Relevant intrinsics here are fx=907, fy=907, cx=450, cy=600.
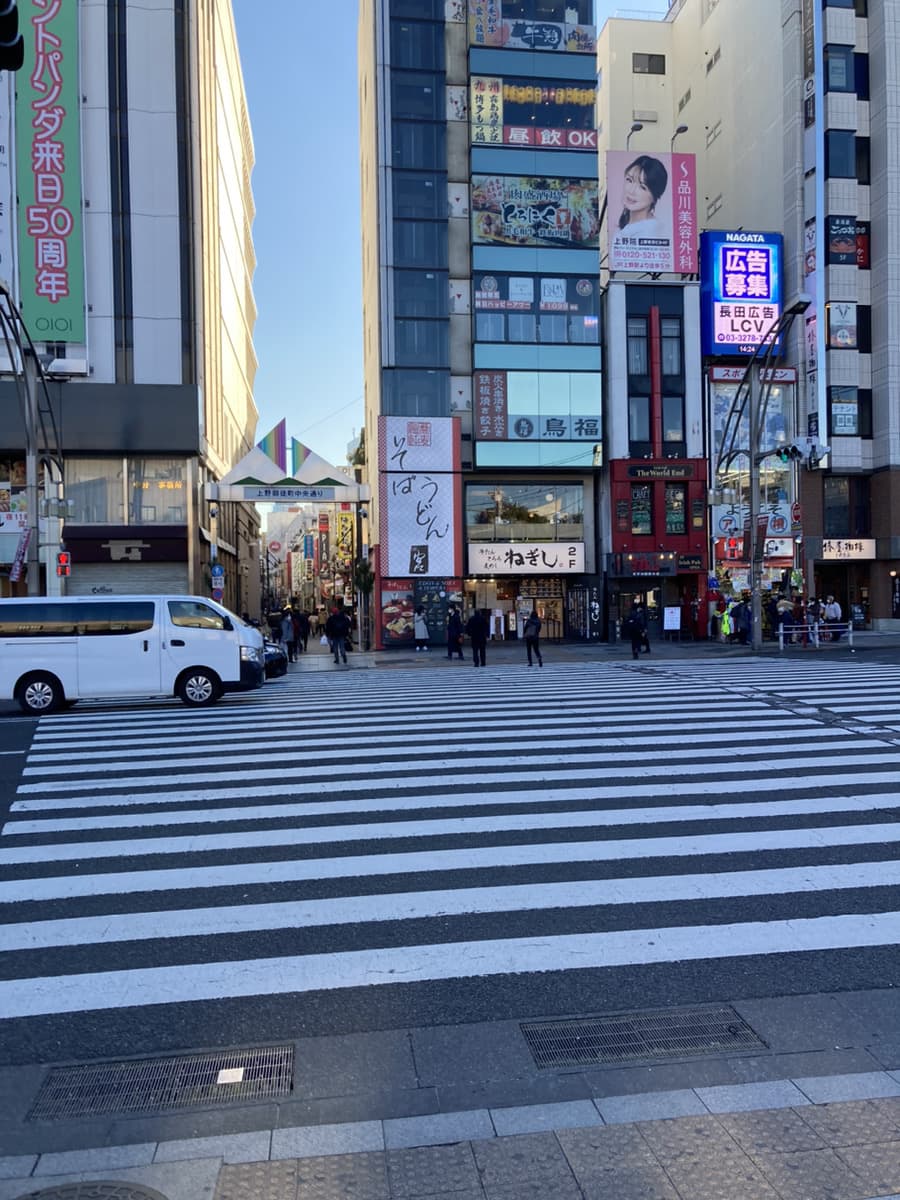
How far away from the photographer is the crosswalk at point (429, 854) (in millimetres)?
5043

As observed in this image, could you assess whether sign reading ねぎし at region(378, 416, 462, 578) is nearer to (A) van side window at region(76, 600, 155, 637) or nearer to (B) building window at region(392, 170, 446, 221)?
(B) building window at region(392, 170, 446, 221)

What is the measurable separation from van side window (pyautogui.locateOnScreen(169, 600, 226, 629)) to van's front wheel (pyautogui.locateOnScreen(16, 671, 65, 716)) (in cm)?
231

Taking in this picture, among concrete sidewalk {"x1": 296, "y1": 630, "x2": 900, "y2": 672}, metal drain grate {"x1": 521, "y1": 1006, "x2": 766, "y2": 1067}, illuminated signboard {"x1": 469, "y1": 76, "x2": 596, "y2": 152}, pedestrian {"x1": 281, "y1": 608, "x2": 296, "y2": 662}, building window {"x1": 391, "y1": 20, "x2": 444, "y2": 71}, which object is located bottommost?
metal drain grate {"x1": 521, "y1": 1006, "x2": 766, "y2": 1067}

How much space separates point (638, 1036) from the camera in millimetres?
4172

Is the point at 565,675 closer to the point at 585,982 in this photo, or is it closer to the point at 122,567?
the point at 585,982

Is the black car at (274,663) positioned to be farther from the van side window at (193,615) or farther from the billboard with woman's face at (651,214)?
the billboard with woman's face at (651,214)

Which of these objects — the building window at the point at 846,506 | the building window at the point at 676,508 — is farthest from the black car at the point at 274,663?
the building window at the point at 846,506

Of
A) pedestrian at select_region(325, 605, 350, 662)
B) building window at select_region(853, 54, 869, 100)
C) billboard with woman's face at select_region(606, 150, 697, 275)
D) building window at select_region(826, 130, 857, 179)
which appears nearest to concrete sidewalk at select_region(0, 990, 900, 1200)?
pedestrian at select_region(325, 605, 350, 662)

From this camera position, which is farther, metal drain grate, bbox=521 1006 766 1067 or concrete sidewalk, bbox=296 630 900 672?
concrete sidewalk, bbox=296 630 900 672

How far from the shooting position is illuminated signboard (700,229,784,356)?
4003cm

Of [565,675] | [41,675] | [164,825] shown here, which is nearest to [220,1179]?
[164,825]

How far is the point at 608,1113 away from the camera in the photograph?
140 inches

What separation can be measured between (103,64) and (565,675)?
96.3 feet

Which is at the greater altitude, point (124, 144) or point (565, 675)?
point (124, 144)
